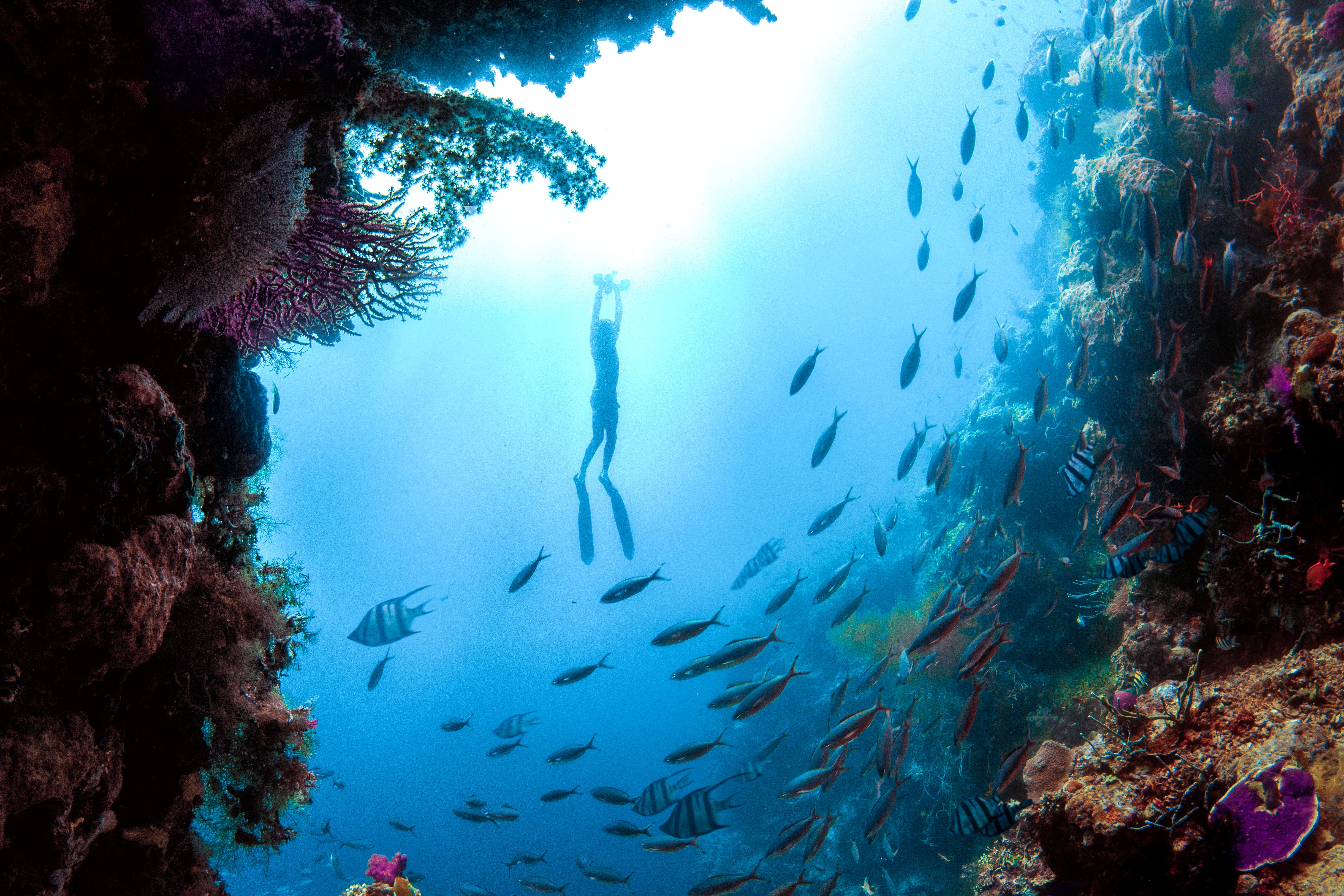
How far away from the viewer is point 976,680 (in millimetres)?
5590

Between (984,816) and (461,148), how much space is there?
6.61 meters

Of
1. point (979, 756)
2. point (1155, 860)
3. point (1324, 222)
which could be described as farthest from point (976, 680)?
point (1324, 222)

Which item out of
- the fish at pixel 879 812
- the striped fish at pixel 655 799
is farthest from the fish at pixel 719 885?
the fish at pixel 879 812

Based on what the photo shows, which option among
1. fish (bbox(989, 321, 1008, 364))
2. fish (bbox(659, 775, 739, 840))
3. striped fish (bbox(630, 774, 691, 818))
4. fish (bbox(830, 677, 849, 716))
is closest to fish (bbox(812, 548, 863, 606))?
fish (bbox(830, 677, 849, 716))

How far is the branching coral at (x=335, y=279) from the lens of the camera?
2.97 m

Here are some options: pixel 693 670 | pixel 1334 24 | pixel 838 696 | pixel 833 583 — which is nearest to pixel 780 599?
pixel 833 583

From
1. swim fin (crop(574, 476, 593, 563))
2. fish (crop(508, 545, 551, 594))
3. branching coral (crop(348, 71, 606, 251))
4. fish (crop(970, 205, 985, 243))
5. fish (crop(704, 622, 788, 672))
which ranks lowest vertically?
fish (crop(704, 622, 788, 672))

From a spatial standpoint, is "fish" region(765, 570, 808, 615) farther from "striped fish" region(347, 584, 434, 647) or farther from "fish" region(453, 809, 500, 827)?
"fish" region(453, 809, 500, 827)

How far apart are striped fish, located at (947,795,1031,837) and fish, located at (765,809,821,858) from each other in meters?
1.57

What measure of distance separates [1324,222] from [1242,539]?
11.5 ft

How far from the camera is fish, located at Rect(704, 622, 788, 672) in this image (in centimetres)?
524

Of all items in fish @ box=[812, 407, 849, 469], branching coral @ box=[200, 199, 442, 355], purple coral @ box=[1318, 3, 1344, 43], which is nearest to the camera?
branching coral @ box=[200, 199, 442, 355]

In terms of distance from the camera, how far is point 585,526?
14312 millimetres

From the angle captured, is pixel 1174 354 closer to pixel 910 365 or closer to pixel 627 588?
pixel 910 365
